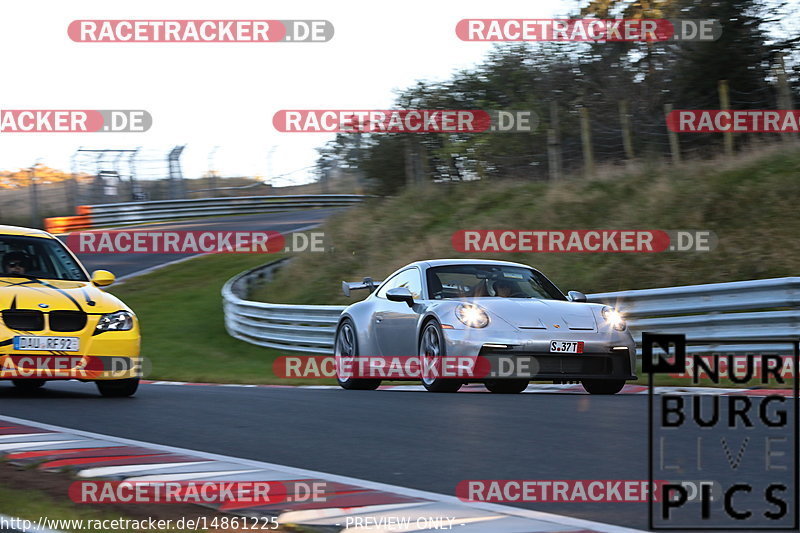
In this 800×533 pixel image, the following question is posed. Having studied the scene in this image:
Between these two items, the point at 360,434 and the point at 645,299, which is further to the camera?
the point at 645,299

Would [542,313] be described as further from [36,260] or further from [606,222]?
[606,222]

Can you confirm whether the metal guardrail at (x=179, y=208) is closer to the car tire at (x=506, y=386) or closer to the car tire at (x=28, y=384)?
the car tire at (x=28, y=384)

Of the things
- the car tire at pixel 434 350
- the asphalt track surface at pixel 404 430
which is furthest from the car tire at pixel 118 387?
the car tire at pixel 434 350

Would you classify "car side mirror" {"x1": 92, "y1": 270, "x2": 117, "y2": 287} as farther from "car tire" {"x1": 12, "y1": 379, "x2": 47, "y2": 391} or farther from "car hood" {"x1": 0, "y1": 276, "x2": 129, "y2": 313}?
"car tire" {"x1": 12, "y1": 379, "x2": 47, "y2": 391}

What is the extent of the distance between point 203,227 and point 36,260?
23795 millimetres

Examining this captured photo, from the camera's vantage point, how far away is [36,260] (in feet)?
36.8

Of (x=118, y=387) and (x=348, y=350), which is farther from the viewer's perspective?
(x=348, y=350)

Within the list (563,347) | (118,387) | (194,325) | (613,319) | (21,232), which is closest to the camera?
(563,347)

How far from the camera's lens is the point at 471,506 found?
4926 millimetres

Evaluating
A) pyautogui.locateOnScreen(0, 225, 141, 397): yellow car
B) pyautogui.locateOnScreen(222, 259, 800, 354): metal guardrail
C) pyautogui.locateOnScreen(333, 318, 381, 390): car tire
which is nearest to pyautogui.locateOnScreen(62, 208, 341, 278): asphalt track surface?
pyautogui.locateOnScreen(222, 259, 800, 354): metal guardrail

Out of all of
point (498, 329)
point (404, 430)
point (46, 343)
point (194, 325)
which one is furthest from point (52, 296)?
point (194, 325)

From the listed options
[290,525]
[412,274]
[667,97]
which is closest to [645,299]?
[412,274]

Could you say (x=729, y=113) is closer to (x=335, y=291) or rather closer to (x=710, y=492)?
(x=335, y=291)

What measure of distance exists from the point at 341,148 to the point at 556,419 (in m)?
27.9
